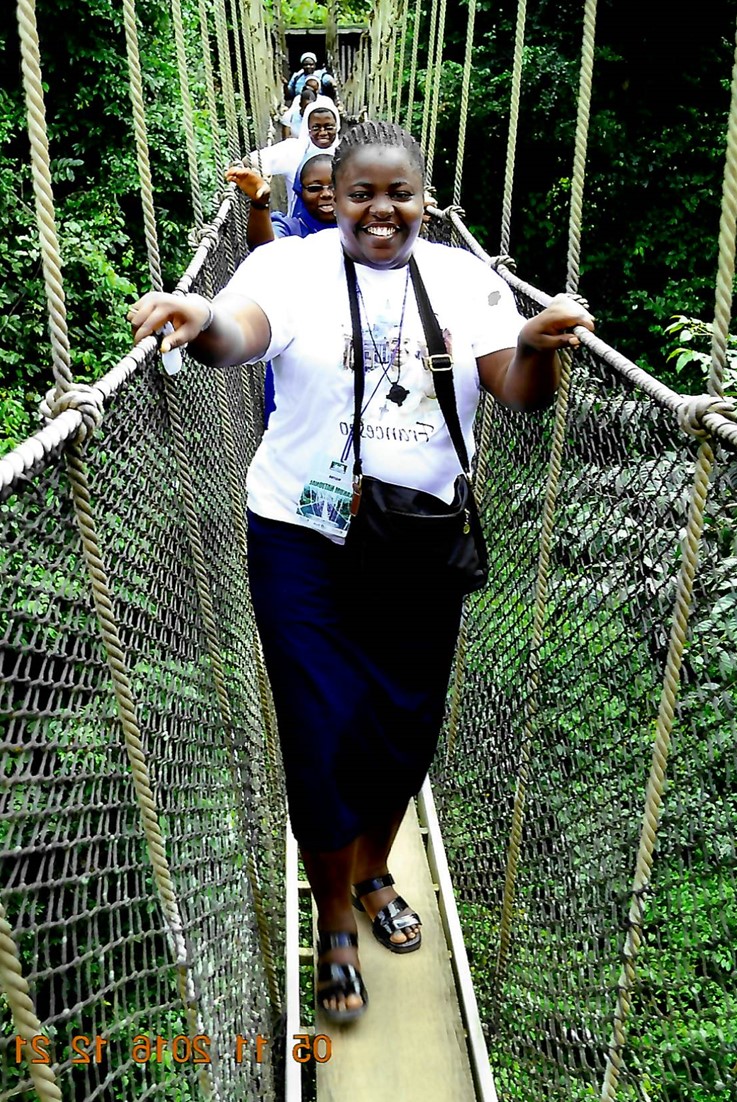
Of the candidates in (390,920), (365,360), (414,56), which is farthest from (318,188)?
(414,56)

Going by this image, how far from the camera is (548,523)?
1.23m

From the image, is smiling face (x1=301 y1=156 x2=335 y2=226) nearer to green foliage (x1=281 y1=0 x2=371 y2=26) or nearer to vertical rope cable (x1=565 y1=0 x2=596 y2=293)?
vertical rope cable (x1=565 y1=0 x2=596 y2=293)

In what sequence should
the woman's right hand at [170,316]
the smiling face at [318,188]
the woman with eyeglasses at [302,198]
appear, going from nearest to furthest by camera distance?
the woman's right hand at [170,316]
the woman with eyeglasses at [302,198]
the smiling face at [318,188]

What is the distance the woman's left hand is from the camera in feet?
3.28

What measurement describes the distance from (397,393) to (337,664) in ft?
1.09

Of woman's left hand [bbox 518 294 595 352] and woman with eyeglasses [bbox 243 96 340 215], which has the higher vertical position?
woman with eyeglasses [bbox 243 96 340 215]

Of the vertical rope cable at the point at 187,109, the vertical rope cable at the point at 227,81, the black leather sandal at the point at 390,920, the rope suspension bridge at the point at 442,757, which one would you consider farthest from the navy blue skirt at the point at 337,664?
the vertical rope cable at the point at 227,81

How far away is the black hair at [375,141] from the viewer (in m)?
1.14

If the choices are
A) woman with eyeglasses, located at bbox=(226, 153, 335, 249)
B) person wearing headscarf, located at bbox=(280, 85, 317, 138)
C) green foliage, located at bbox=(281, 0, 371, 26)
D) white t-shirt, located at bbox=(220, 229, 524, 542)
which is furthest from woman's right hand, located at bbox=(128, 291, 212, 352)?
green foliage, located at bbox=(281, 0, 371, 26)

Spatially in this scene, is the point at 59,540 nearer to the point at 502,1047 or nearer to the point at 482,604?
the point at 502,1047

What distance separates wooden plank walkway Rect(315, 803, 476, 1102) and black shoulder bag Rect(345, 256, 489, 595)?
60 cm

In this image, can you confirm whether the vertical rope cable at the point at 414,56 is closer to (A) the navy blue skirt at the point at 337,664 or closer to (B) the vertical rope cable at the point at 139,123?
(B) the vertical rope cable at the point at 139,123

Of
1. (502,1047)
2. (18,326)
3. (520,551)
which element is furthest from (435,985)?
(18,326)

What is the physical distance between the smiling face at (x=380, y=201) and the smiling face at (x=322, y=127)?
1921 mm
